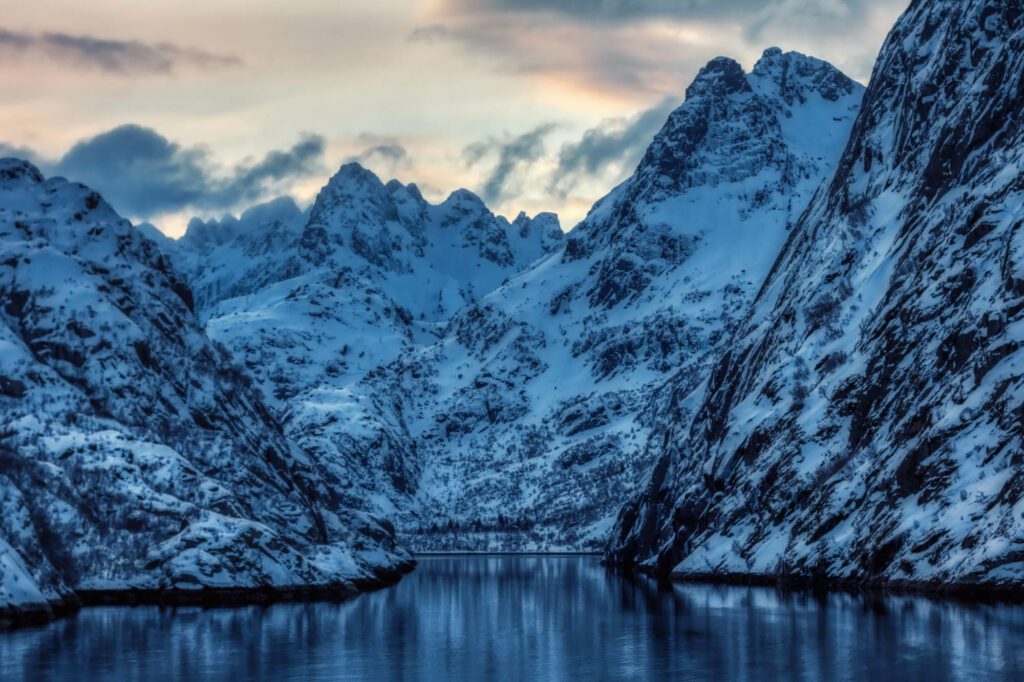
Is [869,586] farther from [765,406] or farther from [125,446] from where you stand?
[125,446]

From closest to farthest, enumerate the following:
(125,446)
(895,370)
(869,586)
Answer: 1. (869,586)
2. (895,370)
3. (125,446)

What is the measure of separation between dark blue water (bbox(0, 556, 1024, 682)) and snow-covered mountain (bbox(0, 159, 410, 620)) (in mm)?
6269

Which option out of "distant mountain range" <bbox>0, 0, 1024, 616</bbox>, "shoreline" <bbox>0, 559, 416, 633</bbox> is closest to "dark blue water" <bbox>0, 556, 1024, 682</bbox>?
"shoreline" <bbox>0, 559, 416, 633</bbox>

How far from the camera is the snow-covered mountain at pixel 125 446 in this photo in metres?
113

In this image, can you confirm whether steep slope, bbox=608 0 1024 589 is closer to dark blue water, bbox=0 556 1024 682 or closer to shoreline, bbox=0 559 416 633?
dark blue water, bbox=0 556 1024 682

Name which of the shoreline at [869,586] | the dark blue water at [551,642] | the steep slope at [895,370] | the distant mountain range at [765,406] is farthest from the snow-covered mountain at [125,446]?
the steep slope at [895,370]

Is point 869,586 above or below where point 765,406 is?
below

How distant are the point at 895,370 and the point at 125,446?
2595 inches

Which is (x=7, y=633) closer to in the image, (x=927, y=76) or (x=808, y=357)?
(x=808, y=357)

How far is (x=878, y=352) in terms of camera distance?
4759 inches

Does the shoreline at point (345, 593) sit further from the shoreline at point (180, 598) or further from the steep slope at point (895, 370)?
the steep slope at point (895, 370)

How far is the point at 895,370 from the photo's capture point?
379 ft

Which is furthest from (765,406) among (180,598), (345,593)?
(180,598)

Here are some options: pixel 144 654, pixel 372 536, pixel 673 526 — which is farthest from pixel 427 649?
pixel 372 536
